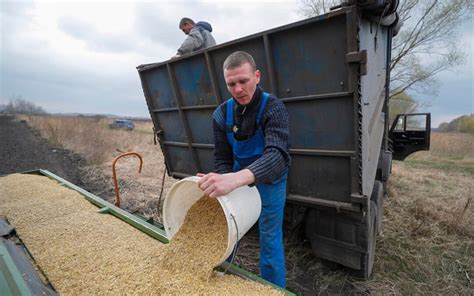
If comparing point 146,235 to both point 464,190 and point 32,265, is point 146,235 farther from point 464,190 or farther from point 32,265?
point 464,190

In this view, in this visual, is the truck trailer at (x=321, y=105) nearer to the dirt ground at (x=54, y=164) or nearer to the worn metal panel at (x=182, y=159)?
the worn metal panel at (x=182, y=159)

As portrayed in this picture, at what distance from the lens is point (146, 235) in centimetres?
241

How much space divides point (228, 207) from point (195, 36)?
2999 millimetres

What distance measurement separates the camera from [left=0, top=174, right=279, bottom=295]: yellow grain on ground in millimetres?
1717

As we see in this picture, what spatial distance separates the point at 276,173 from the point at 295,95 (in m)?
1.09

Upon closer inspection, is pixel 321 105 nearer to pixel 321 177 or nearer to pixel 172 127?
pixel 321 177

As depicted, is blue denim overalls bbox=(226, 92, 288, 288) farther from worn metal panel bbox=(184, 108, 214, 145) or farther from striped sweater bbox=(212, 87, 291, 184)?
worn metal panel bbox=(184, 108, 214, 145)

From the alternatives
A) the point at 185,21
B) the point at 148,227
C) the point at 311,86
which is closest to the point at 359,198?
the point at 311,86

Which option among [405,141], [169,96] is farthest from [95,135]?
[405,141]

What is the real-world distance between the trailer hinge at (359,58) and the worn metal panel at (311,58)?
11cm

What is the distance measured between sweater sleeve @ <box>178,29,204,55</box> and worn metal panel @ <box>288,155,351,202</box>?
2.04 metres

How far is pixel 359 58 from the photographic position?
Answer: 2158 millimetres

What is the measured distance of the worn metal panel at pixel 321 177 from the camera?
2680mm

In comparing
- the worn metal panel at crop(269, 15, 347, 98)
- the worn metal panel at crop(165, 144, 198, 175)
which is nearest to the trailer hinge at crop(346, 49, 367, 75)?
the worn metal panel at crop(269, 15, 347, 98)
